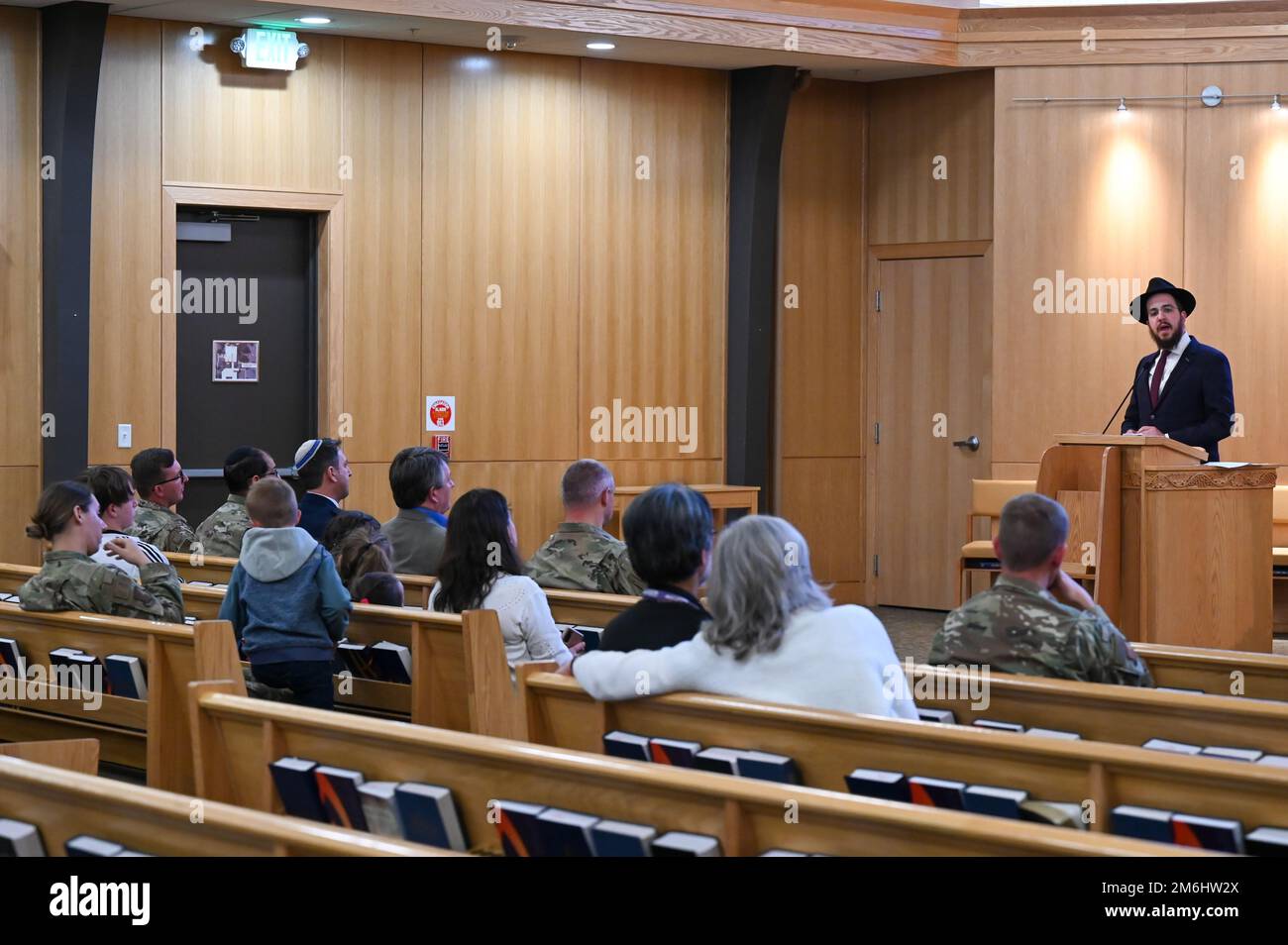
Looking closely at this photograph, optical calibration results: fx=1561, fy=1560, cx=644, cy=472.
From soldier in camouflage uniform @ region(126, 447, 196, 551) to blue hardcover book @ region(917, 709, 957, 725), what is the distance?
3963 mm

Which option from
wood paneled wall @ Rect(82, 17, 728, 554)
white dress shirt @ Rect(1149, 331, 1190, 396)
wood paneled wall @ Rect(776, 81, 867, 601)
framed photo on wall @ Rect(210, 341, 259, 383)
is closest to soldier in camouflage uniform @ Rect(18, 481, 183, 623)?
wood paneled wall @ Rect(82, 17, 728, 554)

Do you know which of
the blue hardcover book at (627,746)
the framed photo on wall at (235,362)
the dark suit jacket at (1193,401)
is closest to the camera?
the blue hardcover book at (627,746)

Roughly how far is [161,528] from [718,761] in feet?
13.5

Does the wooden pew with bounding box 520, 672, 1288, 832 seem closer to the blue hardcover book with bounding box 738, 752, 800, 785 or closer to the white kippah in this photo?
the blue hardcover book with bounding box 738, 752, 800, 785

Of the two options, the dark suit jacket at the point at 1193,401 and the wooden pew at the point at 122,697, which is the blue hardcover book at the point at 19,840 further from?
the dark suit jacket at the point at 1193,401

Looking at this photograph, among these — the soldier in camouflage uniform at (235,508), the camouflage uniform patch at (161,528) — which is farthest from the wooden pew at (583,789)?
the camouflage uniform patch at (161,528)

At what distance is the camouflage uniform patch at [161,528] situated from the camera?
638 centimetres

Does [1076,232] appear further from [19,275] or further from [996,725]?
[996,725]

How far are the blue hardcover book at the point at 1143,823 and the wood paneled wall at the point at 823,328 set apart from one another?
736 centimetres

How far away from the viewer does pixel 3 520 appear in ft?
25.1
